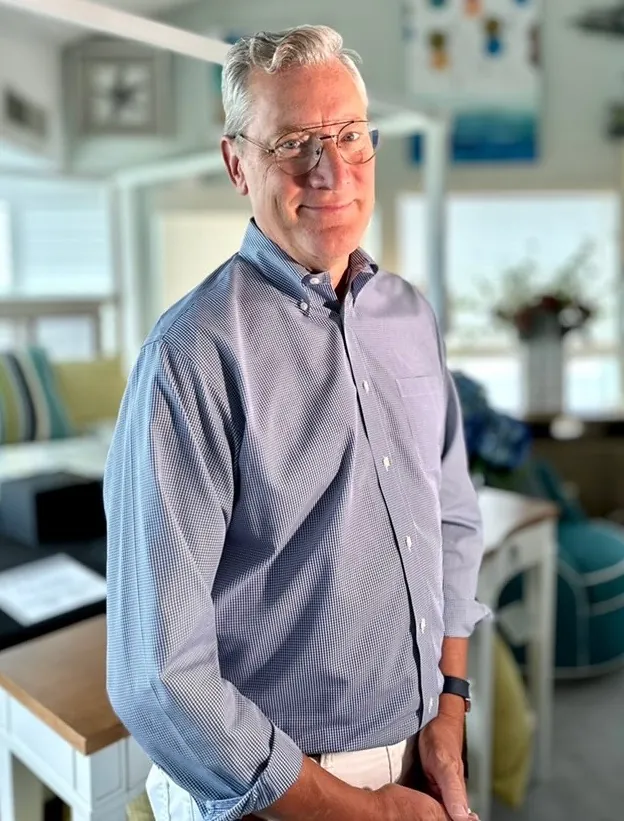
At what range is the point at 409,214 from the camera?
4414mm

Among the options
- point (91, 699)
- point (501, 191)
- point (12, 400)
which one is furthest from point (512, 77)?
point (91, 699)

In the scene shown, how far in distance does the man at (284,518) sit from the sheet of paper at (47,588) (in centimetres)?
49

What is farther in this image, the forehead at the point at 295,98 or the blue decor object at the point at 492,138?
the blue decor object at the point at 492,138

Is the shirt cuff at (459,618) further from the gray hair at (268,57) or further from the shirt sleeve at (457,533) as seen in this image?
the gray hair at (268,57)

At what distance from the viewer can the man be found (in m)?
0.82

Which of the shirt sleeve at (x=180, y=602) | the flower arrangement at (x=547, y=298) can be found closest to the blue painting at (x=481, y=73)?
the flower arrangement at (x=547, y=298)

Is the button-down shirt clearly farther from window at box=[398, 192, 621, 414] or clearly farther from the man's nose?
window at box=[398, 192, 621, 414]

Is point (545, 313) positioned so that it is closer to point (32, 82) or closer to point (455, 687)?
point (455, 687)

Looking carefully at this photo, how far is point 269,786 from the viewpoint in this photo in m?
0.83

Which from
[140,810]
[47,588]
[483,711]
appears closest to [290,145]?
[140,810]

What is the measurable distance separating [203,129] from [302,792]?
423cm

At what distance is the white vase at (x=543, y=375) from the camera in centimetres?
380

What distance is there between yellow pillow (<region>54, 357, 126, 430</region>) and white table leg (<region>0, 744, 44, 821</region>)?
2782 millimetres

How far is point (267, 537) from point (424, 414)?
33 cm
